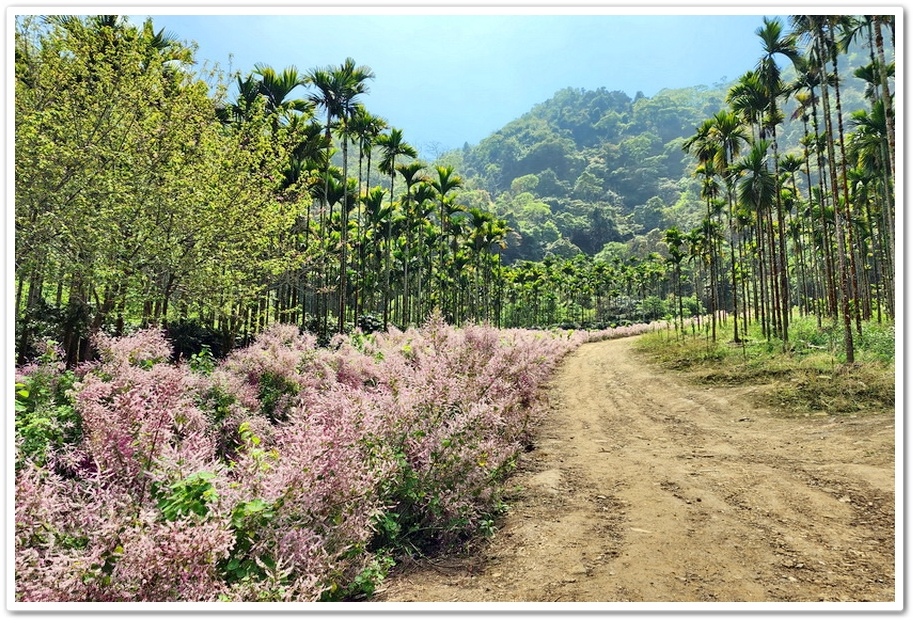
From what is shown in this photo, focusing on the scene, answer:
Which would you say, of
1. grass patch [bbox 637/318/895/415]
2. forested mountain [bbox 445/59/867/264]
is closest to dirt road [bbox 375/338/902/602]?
grass patch [bbox 637/318/895/415]

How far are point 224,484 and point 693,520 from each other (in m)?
4.77

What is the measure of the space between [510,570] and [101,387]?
13.0 feet

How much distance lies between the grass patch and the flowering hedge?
9028 millimetres

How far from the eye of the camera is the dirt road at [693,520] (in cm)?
359

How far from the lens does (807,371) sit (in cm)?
1241

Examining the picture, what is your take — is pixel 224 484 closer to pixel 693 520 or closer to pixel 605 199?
pixel 693 520

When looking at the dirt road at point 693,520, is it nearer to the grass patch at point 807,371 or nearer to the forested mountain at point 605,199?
the grass patch at point 807,371

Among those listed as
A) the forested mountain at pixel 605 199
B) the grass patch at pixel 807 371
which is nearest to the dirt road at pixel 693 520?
the grass patch at pixel 807 371

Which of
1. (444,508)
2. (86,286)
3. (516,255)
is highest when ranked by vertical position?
(516,255)

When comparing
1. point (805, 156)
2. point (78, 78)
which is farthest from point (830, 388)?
point (805, 156)

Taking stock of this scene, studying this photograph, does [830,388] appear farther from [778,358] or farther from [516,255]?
[516,255]

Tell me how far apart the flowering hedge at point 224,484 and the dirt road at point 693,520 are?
59cm

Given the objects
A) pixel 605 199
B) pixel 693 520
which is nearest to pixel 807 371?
pixel 693 520
